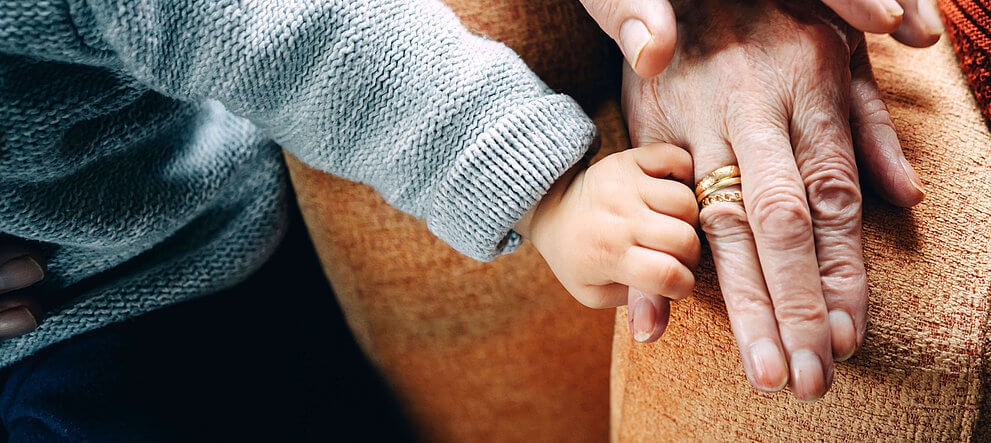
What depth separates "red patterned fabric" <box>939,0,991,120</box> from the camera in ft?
1.73

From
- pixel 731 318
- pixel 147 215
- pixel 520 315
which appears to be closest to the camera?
pixel 731 318

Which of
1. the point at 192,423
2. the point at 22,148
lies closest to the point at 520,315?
the point at 192,423

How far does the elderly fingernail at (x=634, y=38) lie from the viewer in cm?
44

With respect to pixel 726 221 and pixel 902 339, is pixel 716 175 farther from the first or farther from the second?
pixel 902 339

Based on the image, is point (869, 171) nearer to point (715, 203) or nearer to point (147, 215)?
point (715, 203)

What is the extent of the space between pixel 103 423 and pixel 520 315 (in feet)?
1.33

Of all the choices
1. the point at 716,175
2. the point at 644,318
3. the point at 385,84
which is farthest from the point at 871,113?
the point at 385,84

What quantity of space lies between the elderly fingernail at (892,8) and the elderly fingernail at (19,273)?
69 centimetres

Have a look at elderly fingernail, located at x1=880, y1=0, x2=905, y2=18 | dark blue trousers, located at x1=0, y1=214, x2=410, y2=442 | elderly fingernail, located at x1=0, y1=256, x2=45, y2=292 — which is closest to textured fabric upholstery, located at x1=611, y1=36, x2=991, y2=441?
elderly fingernail, located at x1=880, y1=0, x2=905, y2=18

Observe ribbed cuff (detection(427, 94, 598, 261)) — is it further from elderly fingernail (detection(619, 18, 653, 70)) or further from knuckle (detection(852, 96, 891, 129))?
knuckle (detection(852, 96, 891, 129))

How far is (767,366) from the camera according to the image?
40 centimetres

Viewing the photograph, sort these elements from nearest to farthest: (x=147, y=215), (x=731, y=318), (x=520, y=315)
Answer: (x=731, y=318)
(x=147, y=215)
(x=520, y=315)

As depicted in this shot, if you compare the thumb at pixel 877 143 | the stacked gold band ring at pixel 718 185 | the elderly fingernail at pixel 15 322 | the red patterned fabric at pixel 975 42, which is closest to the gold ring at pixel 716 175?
the stacked gold band ring at pixel 718 185

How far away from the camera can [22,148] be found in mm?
457
